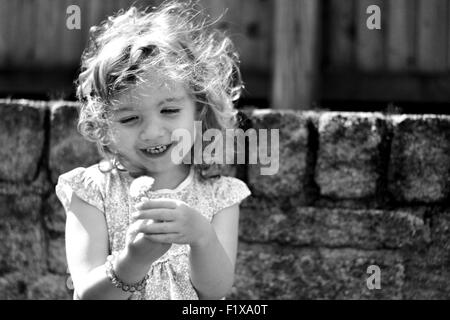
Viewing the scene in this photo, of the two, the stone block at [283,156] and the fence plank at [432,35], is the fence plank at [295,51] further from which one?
the stone block at [283,156]

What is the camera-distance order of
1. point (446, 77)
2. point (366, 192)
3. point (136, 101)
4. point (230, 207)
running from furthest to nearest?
point (446, 77) < point (366, 192) < point (230, 207) < point (136, 101)

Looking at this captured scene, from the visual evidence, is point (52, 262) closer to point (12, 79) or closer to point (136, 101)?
point (136, 101)

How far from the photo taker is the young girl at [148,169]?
79.7 inches

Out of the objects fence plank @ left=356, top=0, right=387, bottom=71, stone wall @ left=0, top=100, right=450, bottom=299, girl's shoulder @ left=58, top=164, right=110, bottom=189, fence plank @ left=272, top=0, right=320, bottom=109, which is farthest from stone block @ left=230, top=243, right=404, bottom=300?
fence plank @ left=356, top=0, right=387, bottom=71

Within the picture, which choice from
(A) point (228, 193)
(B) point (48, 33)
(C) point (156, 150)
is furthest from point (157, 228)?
(B) point (48, 33)

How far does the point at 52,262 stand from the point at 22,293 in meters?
0.18

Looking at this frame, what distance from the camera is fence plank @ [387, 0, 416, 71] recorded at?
4.14 m

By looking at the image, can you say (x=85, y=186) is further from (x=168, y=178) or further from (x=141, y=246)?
(x=141, y=246)

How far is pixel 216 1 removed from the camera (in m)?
4.33

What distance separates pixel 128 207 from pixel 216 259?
35 cm

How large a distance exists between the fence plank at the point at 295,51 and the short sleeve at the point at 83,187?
179 centimetres

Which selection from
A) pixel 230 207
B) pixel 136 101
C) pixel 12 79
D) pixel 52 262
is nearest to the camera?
pixel 136 101

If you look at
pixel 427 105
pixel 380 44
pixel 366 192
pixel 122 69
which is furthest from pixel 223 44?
pixel 427 105

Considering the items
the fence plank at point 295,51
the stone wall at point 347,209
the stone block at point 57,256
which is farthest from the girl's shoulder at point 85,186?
the fence plank at point 295,51
